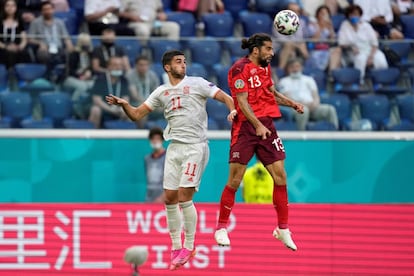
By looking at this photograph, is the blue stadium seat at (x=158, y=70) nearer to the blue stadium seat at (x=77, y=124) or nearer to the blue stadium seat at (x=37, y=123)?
the blue stadium seat at (x=77, y=124)

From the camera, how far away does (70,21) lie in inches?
802

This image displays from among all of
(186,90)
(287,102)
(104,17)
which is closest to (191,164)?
(186,90)

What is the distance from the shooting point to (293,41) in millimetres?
19234

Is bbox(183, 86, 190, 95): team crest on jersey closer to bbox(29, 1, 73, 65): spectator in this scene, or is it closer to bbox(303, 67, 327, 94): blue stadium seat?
bbox(29, 1, 73, 65): spectator

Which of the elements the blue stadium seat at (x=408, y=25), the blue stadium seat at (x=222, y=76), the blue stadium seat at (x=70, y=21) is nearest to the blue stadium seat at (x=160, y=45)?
the blue stadium seat at (x=222, y=76)

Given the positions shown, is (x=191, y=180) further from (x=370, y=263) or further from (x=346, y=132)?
(x=346, y=132)

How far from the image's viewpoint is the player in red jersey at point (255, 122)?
13734 millimetres

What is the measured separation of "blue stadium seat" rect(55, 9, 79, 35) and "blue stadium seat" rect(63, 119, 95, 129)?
1.69 metres

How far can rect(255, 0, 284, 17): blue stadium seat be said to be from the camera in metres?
21.4

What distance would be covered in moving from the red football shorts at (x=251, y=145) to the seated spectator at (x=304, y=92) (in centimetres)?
511

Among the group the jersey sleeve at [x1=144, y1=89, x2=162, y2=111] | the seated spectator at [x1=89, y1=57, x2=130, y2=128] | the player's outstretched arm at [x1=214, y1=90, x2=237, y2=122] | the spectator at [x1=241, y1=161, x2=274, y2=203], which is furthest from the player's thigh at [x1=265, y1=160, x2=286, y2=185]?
the seated spectator at [x1=89, y1=57, x2=130, y2=128]

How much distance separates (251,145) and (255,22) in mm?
7219

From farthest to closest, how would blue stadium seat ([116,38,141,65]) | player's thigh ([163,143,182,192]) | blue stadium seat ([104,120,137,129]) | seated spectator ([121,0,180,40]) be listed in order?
seated spectator ([121,0,180,40])
blue stadium seat ([104,120,137,129])
blue stadium seat ([116,38,141,65])
player's thigh ([163,143,182,192])

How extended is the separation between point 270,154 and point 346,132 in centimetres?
605
